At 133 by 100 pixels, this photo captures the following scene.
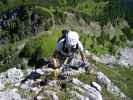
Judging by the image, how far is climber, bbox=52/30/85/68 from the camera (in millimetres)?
36781

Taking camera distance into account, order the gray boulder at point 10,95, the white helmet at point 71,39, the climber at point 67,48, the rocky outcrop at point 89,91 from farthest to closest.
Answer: the climber at point 67,48, the white helmet at point 71,39, the rocky outcrop at point 89,91, the gray boulder at point 10,95

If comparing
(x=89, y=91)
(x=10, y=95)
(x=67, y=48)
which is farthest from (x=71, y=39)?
(x=10, y=95)

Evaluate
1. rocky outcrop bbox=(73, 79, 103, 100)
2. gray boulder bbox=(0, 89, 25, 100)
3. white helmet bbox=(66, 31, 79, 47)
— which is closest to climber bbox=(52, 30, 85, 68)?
white helmet bbox=(66, 31, 79, 47)

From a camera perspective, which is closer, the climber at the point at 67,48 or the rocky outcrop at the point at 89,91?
A: the rocky outcrop at the point at 89,91

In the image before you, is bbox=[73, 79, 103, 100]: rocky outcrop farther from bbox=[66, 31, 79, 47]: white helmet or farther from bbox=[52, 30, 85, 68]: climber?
bbox=[66, 31, 79, 47]: white helmet

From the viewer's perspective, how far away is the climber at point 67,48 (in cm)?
3678

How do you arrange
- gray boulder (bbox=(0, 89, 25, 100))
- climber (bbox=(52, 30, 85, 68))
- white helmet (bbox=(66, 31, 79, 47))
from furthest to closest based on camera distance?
climber (bbox=(52, 30, 85, 68)), white helmet (bbox=(66, 31, 79, 47)), gray boulder (bbox=(0, 89, 25, 100))

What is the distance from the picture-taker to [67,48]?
37938 mm

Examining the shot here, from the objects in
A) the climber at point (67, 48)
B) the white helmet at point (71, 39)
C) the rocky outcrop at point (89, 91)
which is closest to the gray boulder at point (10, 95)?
the climber at point (67, 48)

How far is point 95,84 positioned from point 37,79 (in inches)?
199

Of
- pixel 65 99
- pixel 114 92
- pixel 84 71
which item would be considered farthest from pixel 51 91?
pixel 114 92

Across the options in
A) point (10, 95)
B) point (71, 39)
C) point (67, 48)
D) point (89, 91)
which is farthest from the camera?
point (67, 48)

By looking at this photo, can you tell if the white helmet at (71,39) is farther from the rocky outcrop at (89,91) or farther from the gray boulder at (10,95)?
the gray boulder at (10,95)

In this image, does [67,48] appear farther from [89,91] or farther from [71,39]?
[89,91]
